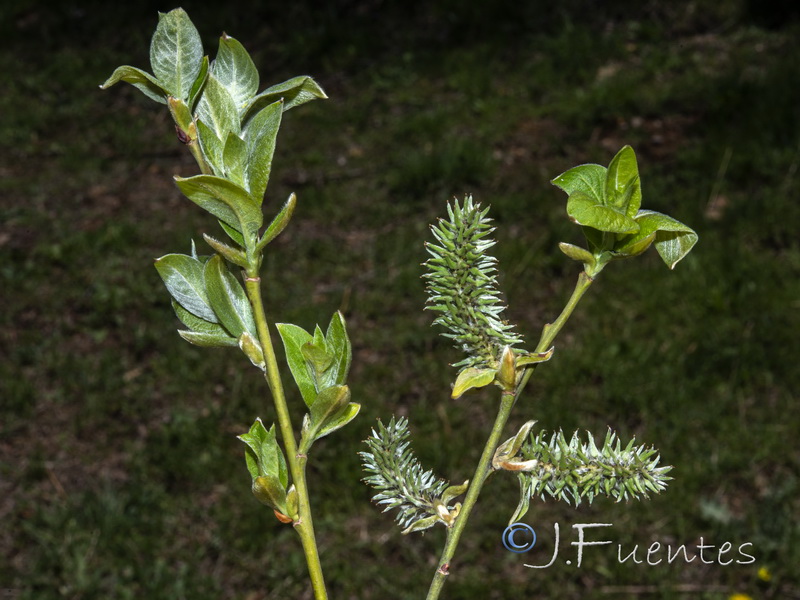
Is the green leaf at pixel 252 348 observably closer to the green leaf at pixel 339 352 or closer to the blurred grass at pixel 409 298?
the green leaf at pixel 339 352

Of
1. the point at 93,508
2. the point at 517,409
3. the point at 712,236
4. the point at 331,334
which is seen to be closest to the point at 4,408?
the point at 93,508

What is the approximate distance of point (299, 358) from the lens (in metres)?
0.65

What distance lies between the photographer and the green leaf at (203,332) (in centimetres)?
61

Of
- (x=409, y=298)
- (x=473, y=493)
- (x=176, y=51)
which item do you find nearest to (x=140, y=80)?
(x=176, y=51)

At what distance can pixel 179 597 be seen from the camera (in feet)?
9.60

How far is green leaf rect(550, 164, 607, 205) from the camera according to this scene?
1.98ft

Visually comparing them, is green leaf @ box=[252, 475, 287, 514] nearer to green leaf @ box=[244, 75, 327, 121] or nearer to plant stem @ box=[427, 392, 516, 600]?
plant stem @ box=[427, 392, 516, 600]

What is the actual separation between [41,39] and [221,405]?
4048mm

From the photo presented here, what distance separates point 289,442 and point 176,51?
0.28 meters

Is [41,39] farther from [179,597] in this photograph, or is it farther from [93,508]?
[179,597]

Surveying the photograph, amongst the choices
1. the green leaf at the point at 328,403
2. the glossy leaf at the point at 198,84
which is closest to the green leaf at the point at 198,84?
the glossy leaf at the point at 198,84

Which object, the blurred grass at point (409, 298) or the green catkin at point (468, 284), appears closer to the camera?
the green catkin at point (468, 284)

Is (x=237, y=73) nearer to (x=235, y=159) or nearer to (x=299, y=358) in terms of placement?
(x=235, y=159)

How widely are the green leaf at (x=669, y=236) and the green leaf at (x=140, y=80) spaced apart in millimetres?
341
